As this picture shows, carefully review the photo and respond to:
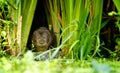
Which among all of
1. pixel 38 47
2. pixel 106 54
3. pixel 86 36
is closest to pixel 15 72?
pixel 86 36

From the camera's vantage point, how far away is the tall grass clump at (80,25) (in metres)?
4.05

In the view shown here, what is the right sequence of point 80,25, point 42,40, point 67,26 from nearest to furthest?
point 80,25 → point 67,26 → point 42,40

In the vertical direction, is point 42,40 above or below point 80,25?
below

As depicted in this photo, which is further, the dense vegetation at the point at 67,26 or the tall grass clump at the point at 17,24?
the tall grass clump at the point at 17,24

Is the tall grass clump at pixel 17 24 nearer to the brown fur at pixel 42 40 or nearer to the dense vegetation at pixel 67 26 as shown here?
the dense vegetation at pixel 67 26

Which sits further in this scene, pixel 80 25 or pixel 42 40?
pixel 42 40

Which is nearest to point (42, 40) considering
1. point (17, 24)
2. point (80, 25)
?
point (17, 24)

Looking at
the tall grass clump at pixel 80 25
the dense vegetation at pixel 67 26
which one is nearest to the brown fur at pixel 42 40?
the dense vegetation at pixel 67 26

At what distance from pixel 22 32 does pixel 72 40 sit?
0.69 m

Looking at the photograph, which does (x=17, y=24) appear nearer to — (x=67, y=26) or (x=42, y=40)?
(x=42, y=40)

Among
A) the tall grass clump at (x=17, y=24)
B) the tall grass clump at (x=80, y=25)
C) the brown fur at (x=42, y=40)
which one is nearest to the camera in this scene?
the tall grass clump at (x=80, y=25)

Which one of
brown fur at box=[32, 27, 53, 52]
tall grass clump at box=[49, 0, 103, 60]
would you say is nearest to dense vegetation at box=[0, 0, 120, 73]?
tall grass clump at box=[49, 0, 103, 60]

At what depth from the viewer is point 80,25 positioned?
4059mm

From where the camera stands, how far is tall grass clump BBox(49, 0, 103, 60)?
13.3 ft
